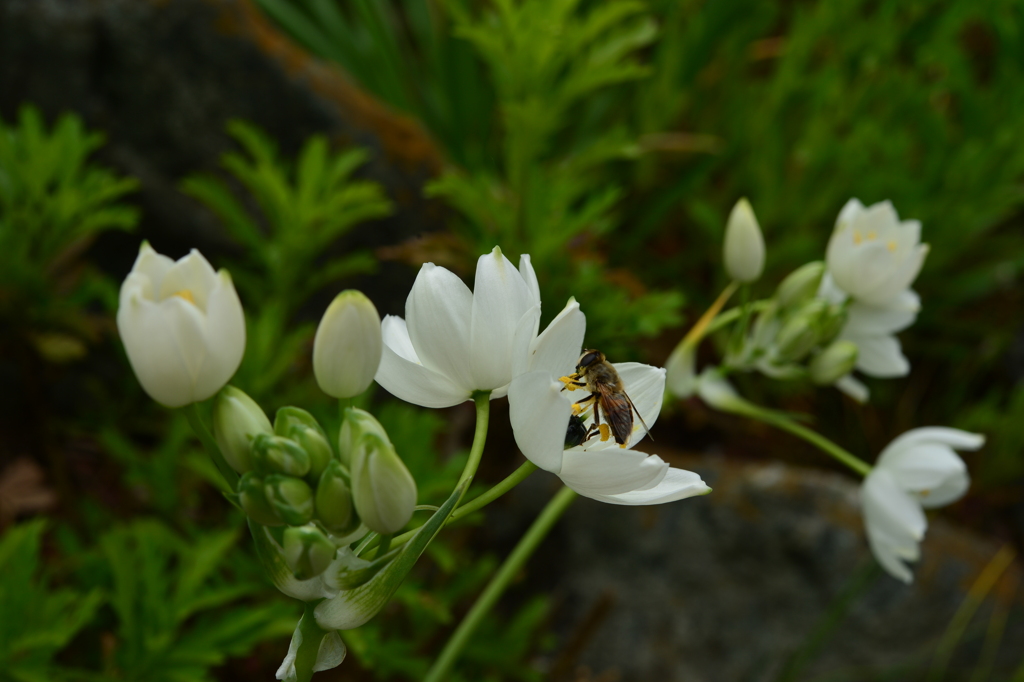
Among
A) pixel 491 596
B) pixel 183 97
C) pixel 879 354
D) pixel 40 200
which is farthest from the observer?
pixel 183 97

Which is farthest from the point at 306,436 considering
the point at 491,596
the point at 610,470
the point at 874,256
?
the point at 874,256

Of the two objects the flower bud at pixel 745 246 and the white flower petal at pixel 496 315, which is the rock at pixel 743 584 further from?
the white flower petal at pixel 496 315

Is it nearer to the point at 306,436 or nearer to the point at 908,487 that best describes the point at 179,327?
the point at 306,436

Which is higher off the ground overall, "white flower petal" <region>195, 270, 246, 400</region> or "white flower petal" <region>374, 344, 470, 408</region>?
"white flower petal" <region>195, 270, 246, 400</region>

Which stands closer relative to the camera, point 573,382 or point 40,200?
point 573,382

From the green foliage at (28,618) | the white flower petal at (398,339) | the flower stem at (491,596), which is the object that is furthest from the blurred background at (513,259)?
the white flower petal at (398,339)

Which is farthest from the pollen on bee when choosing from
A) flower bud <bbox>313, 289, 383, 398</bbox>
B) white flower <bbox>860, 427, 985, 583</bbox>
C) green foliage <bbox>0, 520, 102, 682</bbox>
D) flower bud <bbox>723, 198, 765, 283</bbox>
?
white flower <bbox>860, 427, 985, 583</bbox>

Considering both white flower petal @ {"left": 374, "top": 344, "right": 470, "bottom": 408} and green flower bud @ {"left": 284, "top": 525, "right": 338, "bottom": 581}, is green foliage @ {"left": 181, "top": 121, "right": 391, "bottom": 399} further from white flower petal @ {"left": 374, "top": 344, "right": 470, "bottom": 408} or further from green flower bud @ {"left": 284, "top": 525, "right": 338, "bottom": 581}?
green flower bud @ {"left": 284, "top": 525, "right": 338, "bottom": 581}
